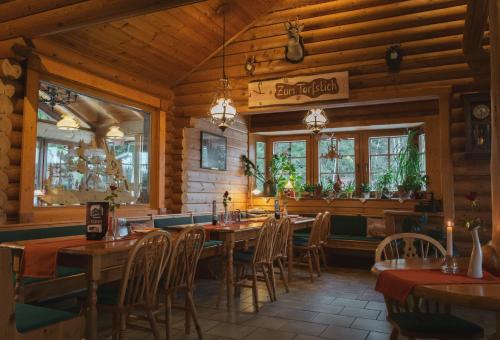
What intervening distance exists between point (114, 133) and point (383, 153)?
481 centimetres

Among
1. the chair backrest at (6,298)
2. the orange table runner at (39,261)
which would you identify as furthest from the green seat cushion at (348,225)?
the chair backrest at (6,298)

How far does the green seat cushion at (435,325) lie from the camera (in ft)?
7.00

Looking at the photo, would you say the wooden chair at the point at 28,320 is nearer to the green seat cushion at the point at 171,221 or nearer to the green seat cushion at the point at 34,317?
the green seat cushion at the point at 34,317

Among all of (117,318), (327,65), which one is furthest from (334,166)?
(117,318)

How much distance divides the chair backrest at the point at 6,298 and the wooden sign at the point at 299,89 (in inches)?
173

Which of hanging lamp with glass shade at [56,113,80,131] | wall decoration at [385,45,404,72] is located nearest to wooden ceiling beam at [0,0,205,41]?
hanging lamp with glass shade at [56,113,80,131]

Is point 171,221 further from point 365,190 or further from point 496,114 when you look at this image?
point 496,114

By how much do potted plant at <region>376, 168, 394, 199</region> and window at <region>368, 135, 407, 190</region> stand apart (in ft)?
0.46

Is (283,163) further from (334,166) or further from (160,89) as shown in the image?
(160,89)

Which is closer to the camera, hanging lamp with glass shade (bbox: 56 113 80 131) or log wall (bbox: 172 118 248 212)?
hanging lamp with glass shade (bbox: 56 113 80 131)

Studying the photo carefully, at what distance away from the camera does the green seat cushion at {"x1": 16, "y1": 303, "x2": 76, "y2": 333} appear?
79.0 inches

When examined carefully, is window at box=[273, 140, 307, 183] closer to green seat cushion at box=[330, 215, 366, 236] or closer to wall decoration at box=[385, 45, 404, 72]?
green seat cushion at box=[330, 215, 366, 236]

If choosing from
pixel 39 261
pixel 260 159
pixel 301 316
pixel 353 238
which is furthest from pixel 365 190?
pixel 39 261

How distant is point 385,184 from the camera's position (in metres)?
7.21
